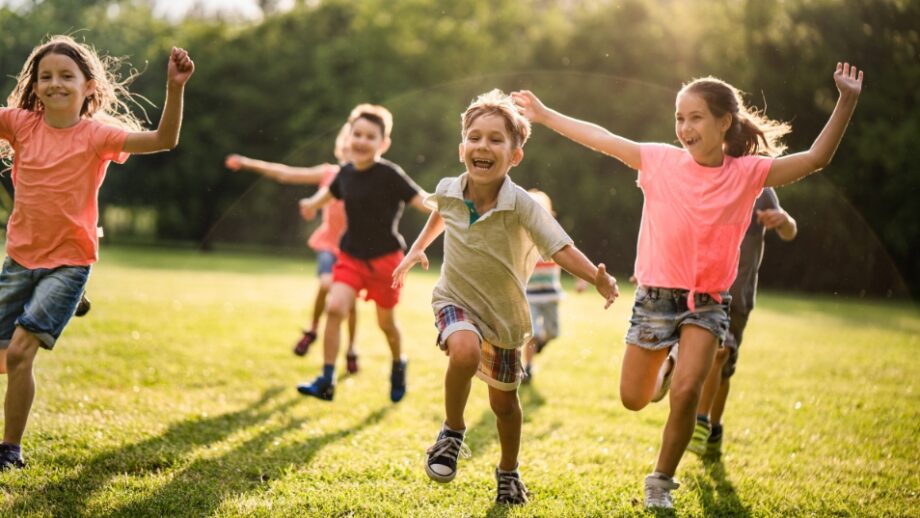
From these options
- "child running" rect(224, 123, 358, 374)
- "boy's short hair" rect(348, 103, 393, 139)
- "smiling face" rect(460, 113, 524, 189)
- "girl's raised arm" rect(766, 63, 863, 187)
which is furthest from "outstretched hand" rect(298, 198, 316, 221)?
"girl's raised arm" rect(766, 63, 863, 187)

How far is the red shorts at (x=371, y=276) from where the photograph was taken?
629 centimetres

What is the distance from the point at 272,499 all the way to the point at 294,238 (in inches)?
1119

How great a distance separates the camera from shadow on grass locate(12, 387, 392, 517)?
362cm

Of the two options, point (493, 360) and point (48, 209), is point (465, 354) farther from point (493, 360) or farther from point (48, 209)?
point (48, 209)

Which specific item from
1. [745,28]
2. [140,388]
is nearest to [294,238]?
[745,28]

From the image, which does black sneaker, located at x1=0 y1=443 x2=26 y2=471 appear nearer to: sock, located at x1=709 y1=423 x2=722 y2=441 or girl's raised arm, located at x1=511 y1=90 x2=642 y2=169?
girl's raised arm, located at x1=511 y1=90 x2=642 y2=169

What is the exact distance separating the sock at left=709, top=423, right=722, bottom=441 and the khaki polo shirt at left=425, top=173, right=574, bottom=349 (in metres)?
1.86

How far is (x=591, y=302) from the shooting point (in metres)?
15.6

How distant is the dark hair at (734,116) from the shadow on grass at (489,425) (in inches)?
88.5

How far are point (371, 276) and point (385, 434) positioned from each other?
140 cm

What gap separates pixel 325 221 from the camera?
8.66 m

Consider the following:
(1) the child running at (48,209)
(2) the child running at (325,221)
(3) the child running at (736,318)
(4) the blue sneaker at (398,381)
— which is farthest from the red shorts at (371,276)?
(3) the child running at (736,318)

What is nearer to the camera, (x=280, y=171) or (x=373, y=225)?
(x=373, y=225)

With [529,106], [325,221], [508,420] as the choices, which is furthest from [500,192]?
[325,221]
